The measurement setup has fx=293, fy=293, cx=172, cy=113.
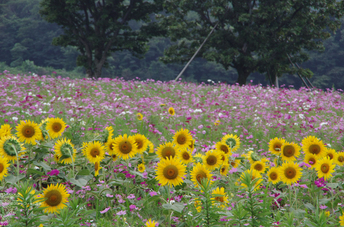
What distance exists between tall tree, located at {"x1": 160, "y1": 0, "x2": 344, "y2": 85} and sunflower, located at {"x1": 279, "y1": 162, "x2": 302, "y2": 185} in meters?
14.9

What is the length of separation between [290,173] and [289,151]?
0.29 metres

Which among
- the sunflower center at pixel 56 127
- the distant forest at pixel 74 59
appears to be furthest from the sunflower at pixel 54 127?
the distant forest at pixel 74 59

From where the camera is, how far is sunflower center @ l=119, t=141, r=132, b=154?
7.36 ft

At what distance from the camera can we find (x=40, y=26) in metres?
47.6

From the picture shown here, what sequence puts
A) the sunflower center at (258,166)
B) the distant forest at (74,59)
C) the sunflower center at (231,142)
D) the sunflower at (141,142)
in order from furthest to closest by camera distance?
the distant forest at (74,59)
the sunflower center at (231,142)
the sunflower center at (258,166)
the sunflower at (141,142)

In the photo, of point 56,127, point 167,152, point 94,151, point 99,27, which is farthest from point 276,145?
point 99,27

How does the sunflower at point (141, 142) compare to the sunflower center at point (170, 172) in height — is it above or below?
below

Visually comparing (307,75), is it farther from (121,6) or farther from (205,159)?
(205,159)

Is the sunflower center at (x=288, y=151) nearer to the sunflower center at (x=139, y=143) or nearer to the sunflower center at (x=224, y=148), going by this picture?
the sunflower center at (x=224, y=148)

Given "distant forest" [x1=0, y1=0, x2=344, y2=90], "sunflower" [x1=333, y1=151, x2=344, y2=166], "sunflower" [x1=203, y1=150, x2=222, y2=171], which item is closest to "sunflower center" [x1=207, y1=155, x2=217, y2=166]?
"sunflower" [x1=203, y1=150, x2=222, y2=171]

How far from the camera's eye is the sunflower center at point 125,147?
7.36ft

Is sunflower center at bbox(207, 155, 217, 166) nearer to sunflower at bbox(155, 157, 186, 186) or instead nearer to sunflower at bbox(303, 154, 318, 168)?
sunflower at bbox(155, 157, 186, 186)

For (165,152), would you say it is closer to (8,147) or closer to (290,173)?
(290,173)

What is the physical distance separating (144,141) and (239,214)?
1.08 meters
